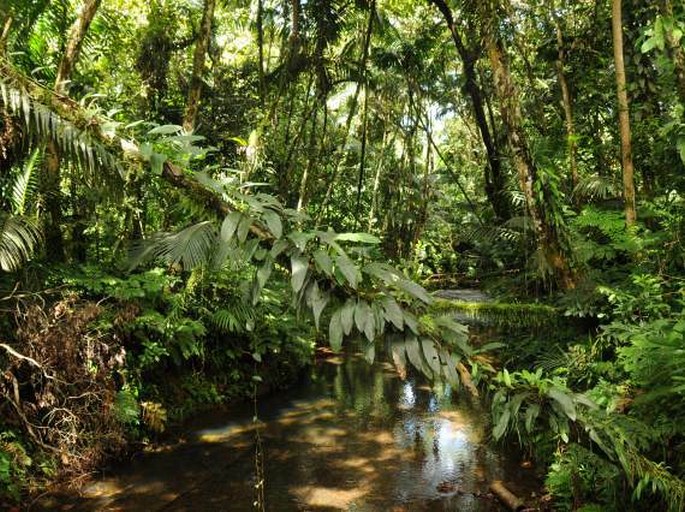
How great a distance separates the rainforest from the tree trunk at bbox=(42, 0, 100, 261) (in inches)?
1.1

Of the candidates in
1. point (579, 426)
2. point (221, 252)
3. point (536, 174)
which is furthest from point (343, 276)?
point (536, 174)

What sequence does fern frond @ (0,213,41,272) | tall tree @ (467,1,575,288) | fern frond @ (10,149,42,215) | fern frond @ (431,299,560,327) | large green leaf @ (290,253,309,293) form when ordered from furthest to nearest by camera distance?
fern frond @ (431,299,560,327) → tall tree @ (467,1,575,288) → fern frond @ (10,149,42,215) → fern frond @ (0,213,41,272) → large green leaf @ (290,253,309,293)

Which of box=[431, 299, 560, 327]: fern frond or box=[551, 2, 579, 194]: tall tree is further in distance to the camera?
box=[551, 2, 579, 194]: tall tree

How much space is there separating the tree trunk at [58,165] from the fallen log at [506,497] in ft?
14.9

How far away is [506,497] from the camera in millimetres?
4012

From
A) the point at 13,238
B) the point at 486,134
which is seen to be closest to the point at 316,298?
the point at 13,238

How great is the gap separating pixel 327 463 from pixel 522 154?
3.51m

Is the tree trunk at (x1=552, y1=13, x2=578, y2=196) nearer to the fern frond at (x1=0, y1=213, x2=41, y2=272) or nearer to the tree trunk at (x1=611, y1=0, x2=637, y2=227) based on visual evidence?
the tree trunk at (x1=611, y1=0, x2=637, y2=227)

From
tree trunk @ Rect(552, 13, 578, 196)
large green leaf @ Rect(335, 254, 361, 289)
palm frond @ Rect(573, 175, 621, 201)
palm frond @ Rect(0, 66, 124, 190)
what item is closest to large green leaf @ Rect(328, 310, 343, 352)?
large green leaf @ Rect(335, 254, 361, 289)

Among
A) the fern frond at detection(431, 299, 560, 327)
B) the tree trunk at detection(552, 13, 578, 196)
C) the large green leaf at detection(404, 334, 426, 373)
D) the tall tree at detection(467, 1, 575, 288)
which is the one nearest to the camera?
the large green leaf at detection(404, 334, 426, 373)

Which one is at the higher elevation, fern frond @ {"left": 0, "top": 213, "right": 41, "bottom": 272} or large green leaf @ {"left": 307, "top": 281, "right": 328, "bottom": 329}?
fern frond @ {"left": 0, "top": 213, "right": 41, "bottom": 272}

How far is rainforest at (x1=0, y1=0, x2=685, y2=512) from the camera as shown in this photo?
80.0 inches

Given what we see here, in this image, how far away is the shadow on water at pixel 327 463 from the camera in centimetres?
420

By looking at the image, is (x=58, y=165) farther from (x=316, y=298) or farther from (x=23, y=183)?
(x=316, y=298)
